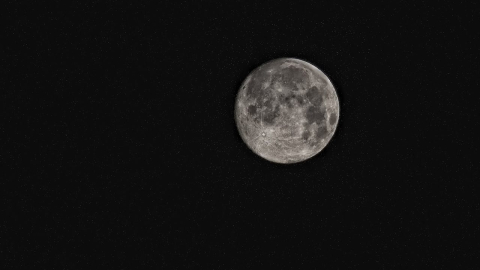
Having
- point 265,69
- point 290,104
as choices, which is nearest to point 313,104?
point 290,104

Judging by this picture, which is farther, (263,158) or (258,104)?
(263,158)

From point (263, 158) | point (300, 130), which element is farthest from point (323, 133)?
point (263, 158)

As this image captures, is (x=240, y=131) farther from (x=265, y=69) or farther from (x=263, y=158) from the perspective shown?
(x=265, y=69)

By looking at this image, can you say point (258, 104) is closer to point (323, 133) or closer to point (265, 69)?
point (265, 69)

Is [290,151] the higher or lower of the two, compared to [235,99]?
lower

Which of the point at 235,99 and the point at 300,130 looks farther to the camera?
the point at 235,99

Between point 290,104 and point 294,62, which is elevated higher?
point 294,62
